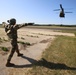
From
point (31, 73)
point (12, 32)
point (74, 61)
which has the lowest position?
point (74, 61)

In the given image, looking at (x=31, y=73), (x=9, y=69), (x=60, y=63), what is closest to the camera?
(x=31, y=73)

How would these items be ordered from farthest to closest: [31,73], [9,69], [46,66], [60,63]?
[60,63] → [46,66] → [9,69] → [31,73]

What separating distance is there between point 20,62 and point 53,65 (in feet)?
5.57

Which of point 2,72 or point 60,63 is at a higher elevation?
point 2,72

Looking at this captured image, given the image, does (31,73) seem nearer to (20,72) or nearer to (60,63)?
(20,72)

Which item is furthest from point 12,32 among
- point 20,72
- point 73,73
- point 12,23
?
point 73,73

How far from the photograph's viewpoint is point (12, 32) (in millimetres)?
7938

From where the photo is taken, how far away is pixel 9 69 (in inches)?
280


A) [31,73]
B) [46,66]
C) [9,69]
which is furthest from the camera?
[46,66]

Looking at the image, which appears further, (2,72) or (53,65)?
(53,65)

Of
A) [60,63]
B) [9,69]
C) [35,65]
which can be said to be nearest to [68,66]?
[60,63]

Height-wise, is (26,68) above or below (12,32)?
below

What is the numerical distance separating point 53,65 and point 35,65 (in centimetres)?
86

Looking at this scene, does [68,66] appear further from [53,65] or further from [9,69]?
[9,69]
